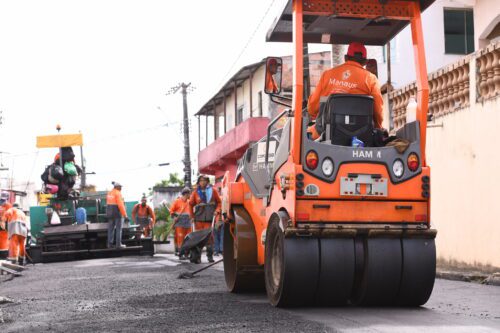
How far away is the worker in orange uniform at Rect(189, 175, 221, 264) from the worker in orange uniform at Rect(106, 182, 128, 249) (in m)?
4.45

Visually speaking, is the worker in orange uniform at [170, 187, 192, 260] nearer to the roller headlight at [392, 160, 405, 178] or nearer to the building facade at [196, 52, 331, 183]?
the building facade at [196, 52, 331, 183]

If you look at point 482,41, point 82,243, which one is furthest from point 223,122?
point 482,41

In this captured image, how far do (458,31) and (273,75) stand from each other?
1814 cm

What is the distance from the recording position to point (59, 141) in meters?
22.0

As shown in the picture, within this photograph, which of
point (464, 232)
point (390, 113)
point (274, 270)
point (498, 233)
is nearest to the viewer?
point (274, 270)

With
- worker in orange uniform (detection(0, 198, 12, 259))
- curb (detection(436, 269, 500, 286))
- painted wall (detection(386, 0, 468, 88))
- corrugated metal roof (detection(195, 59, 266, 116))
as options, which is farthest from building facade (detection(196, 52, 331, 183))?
curb (detection(436, 269, 500, 286))

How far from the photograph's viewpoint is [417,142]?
7.57 m

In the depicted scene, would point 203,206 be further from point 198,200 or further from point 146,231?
point 146,231

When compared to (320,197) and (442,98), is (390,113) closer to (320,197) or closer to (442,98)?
(442,98)

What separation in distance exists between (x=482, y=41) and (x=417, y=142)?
41.6ft

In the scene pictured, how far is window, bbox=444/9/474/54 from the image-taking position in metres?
24.4

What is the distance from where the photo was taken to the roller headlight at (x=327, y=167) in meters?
7.36

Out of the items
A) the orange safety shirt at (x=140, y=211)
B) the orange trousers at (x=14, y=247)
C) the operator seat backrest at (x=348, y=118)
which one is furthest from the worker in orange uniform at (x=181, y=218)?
the operator seat backrest at (x=348, y=118)

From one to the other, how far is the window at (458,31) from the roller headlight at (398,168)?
17.7 meters
